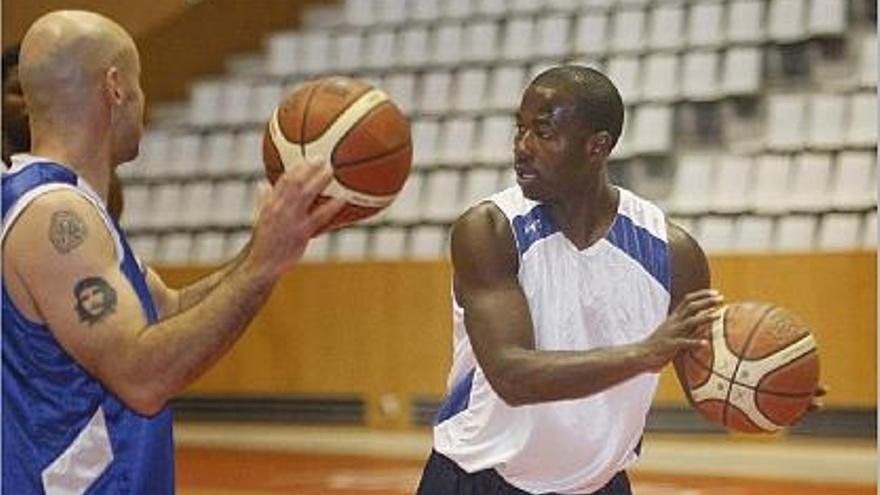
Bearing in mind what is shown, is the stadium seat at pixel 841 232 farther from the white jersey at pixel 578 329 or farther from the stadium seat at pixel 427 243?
the white jersey at pixel 578 329

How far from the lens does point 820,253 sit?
9188 millimetres

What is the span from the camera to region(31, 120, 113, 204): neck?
2.84 meters

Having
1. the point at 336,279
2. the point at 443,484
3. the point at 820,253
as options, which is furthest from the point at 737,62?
the point at 443,484

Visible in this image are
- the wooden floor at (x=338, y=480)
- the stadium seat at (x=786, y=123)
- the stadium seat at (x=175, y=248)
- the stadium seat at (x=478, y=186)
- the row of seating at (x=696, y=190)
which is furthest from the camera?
the stadium seat at (x=175, y=248)

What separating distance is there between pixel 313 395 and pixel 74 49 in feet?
26.1

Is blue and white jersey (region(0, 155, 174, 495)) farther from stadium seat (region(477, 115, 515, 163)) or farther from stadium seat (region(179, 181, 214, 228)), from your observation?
stadium seat (region(179, 181, 214, 228))

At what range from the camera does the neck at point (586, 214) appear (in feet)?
11.9

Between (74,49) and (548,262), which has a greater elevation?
(74,49)

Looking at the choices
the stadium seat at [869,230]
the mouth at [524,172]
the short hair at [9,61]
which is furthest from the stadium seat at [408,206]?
the mouth at [524,172]

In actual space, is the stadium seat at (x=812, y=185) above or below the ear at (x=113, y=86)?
below

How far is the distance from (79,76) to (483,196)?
28.3 ft

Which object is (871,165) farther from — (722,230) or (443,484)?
(443,484)

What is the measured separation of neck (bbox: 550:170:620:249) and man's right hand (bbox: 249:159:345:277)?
3.85 feet

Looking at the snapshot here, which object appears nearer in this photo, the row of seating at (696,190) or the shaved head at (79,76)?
the shaved head at (79,76)
